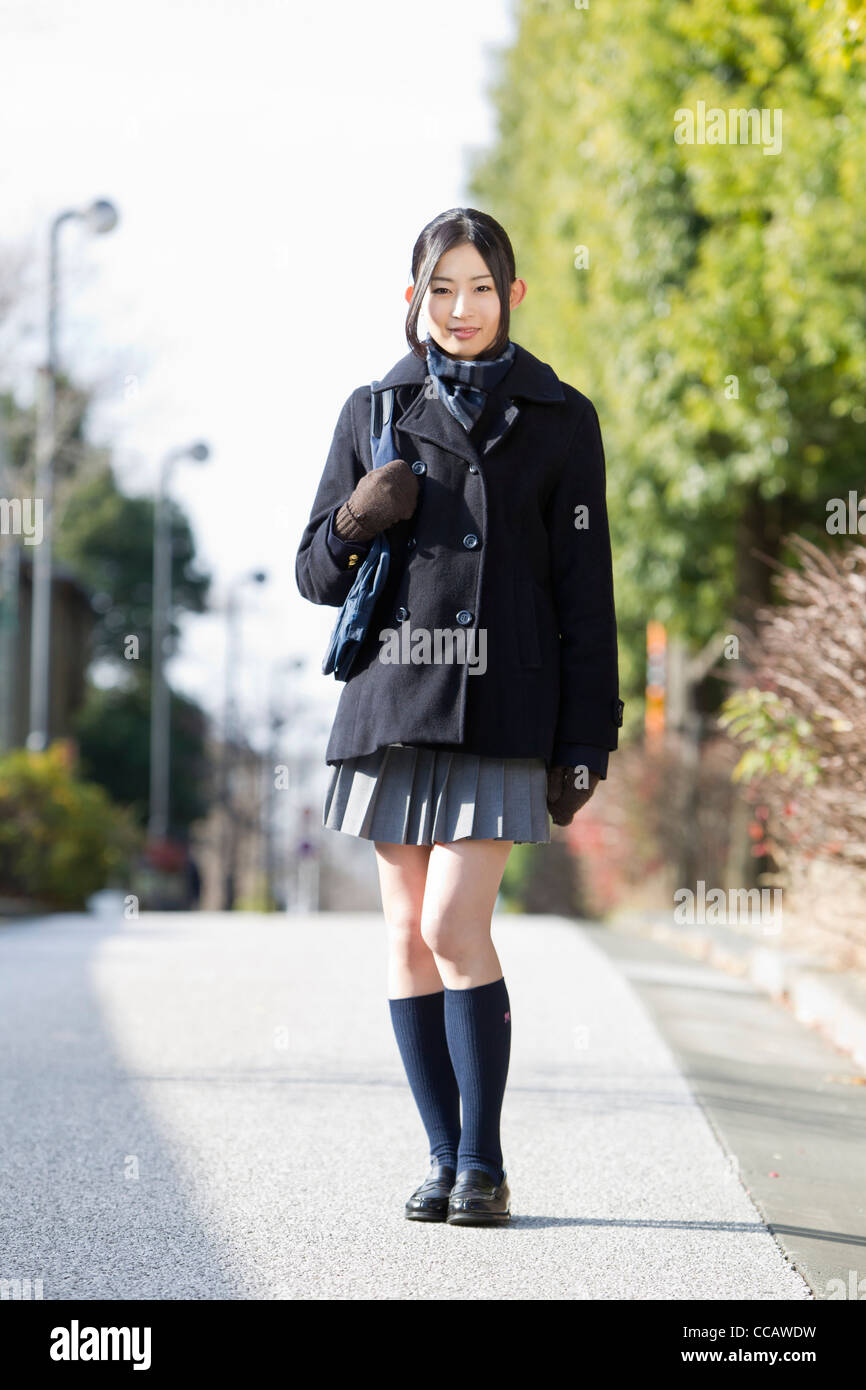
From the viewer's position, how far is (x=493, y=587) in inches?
135

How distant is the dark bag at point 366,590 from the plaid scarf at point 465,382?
12cm

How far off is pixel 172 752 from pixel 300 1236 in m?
40.0

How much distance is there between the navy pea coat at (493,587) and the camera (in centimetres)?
341

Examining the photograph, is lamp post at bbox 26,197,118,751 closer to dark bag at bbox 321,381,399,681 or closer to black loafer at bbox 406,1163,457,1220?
dark bag at bbox 321,381,399,681

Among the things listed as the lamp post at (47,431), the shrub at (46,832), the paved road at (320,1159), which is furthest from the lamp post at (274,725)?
the paved road at (320,1159)

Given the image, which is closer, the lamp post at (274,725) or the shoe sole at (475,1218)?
the shoe sole at (475,1218)

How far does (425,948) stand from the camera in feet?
11.9

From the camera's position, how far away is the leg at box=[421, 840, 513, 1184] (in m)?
3.43

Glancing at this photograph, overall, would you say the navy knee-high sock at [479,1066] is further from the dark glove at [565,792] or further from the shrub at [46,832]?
the shrub at [46,832]

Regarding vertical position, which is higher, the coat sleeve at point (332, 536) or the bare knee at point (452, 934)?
the coat sleeve at point (332, 536)

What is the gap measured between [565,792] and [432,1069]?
0.64 meters

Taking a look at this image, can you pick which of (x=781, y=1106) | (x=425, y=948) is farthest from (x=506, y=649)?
(x=781, y=1106)

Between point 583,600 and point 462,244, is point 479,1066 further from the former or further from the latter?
point 462,244

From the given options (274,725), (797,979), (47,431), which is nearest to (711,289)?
(797,979)
